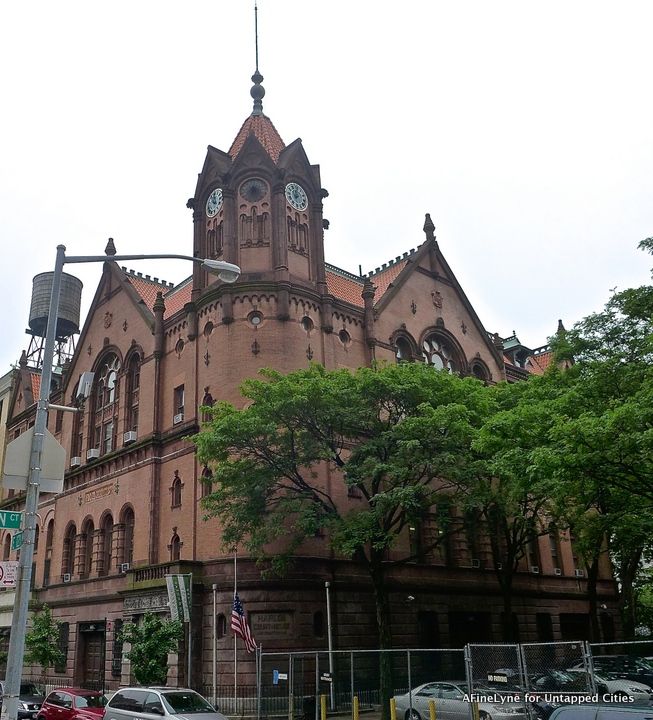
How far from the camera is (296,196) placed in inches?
1563

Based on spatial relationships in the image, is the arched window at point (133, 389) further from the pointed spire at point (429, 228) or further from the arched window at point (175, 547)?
the pointed spire at point (429, 228)

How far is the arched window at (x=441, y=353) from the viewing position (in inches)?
1726

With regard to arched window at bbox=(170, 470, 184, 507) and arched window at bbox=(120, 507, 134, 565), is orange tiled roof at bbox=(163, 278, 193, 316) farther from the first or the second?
arched window at bbox=(120, 507, 134, 565)

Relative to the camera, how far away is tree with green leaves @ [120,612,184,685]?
29.2m

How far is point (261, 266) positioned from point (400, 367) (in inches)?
444

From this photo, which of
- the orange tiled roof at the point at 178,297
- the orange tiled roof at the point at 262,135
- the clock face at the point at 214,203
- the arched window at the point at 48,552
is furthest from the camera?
the arched window at the point at 48,552

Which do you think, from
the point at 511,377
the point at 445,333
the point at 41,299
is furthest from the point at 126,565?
the point at 41,299

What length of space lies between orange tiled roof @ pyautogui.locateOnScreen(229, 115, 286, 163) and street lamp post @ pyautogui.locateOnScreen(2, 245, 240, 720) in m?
26.8

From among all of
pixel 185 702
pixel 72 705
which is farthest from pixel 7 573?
pixel 72 705

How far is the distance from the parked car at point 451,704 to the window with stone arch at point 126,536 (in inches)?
705

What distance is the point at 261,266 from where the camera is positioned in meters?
37.2

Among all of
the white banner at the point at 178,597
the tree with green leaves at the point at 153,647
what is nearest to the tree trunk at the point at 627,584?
the white banner at the point at 178,597

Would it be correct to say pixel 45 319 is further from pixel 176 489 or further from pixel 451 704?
pixel 451 704

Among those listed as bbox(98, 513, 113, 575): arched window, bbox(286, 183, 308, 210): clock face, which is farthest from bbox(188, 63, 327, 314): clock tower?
bbox(98, 513, 113, 575): arched window
